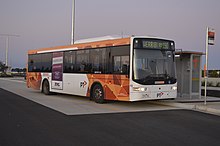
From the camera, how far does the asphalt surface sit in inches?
275

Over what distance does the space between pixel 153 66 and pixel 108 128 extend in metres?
5.14

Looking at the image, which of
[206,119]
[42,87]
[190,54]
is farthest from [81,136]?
[42,87]

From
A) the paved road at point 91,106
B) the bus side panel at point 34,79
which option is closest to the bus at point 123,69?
the paved road at point 91,106

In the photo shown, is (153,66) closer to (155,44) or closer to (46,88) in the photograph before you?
(155,44)

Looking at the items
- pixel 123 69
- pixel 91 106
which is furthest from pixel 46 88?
pixel 123 69

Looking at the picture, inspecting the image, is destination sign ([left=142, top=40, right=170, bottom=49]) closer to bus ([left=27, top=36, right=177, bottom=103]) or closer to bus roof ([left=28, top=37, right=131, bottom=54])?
bus ([left=27, top=36, right=177, bottom=103])

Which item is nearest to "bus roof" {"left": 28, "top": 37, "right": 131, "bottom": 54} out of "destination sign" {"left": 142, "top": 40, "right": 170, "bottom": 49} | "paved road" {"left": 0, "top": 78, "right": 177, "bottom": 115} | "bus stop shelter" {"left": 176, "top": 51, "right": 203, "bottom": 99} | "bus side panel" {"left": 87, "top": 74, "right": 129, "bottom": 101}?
"destination sign" {"left": 142, "top": 40, "right": 170, "bottom": 49}

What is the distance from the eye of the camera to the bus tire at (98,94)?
14148 millimetres

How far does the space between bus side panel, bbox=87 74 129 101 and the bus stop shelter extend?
485 centimetres

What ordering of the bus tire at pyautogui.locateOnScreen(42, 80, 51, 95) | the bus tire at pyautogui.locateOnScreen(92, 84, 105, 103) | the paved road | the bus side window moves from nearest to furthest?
1. the paved road
2. the bus side window
3. the bus tire at pyautogui.locateOnScreen(92, 84, 105, 103)
4. the bus tire at pyautogui.locateOnScreen(42, 80, 51, 95)

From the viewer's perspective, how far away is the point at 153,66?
12.8 metres

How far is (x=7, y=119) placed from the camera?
31.4ft

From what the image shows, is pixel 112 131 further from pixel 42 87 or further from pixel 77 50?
pixel 42 87

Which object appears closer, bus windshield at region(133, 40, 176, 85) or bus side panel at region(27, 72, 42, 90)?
bus windshield at region(133, 40, 176, 85)
